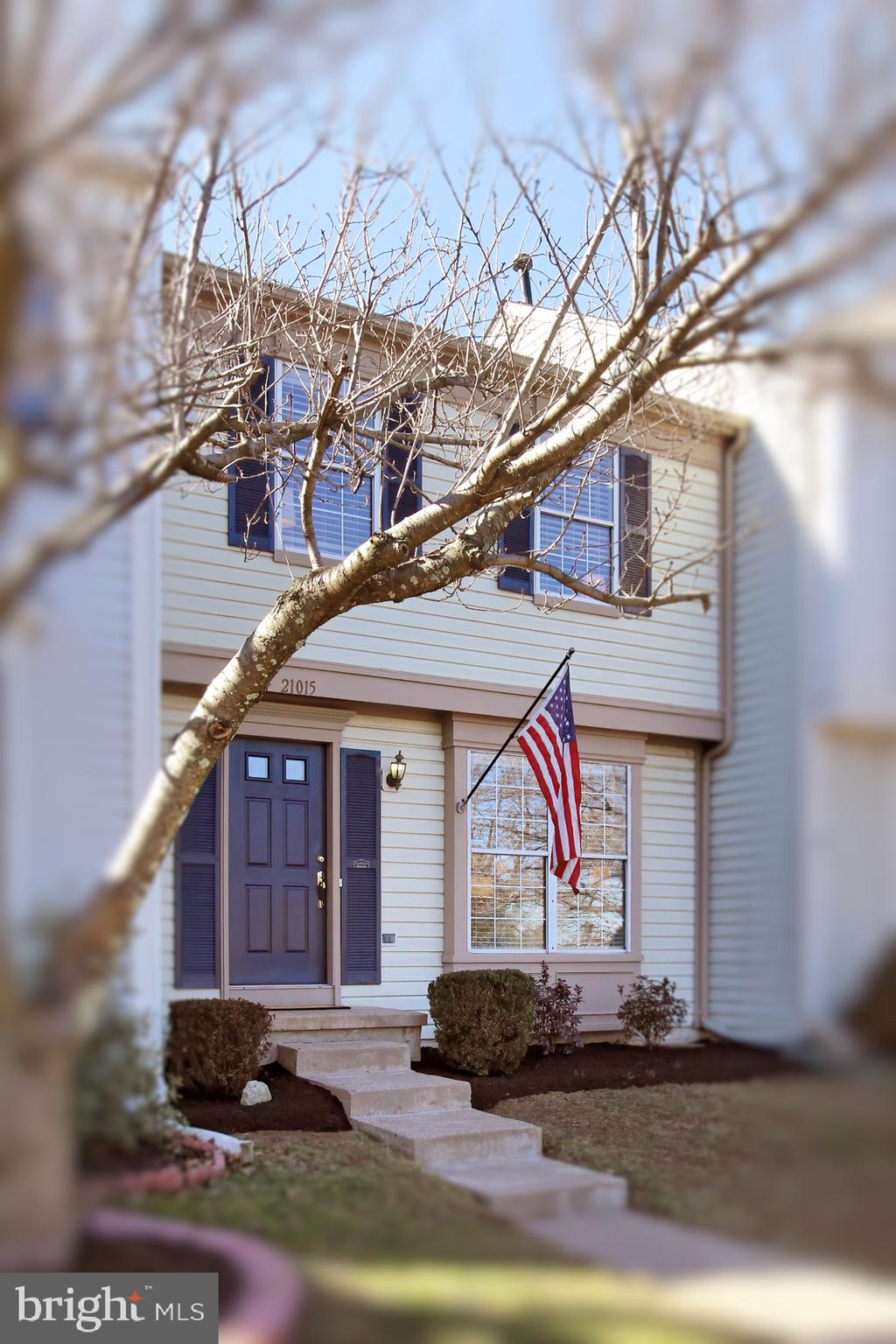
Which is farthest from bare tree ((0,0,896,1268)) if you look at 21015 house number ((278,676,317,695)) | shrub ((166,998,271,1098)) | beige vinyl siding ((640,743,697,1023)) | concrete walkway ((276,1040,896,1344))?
shrub ((166,998,271,1098))

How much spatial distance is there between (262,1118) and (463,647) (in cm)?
440

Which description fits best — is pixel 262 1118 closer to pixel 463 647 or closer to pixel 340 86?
pixel 463 647

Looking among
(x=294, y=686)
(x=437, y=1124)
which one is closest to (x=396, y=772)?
(x=294, y=686)

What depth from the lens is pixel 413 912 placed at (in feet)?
Result: 33.1

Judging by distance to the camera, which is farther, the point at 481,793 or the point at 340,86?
the point at 481,793

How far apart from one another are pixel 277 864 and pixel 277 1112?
2.66 meters

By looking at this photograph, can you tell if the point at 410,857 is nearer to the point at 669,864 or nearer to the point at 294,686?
the point at 294,686

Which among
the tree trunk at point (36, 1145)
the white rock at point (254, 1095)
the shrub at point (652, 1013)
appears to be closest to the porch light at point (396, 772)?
the shrub at point (652, 1013)

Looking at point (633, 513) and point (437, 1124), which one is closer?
point (437, 1124)

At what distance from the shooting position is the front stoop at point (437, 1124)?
5220 millimetres

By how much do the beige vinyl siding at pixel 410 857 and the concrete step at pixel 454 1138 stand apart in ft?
8.62

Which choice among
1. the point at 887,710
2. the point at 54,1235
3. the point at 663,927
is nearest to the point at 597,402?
the point at 887,710

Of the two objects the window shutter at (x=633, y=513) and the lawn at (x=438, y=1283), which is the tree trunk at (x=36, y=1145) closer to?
the lawn at (x=438, y=1283)

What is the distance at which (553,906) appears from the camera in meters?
10.8
